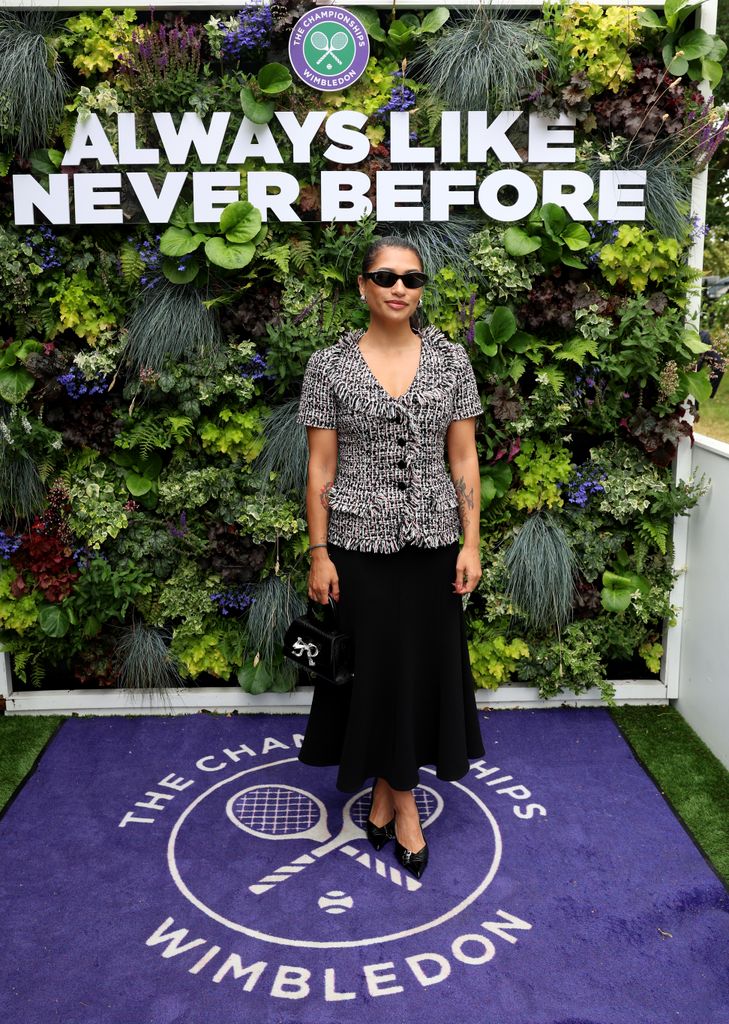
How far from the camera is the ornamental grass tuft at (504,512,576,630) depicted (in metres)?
4.29

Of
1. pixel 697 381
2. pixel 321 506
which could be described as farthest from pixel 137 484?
pixel 697 381

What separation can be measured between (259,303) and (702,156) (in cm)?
198

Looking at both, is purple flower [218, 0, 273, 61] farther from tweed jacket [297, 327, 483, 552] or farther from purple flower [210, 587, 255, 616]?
purple flower [210, 587, 255, 616]

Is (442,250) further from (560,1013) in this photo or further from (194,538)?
(560,1013)

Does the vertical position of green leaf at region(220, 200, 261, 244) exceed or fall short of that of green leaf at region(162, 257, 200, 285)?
it exceeds it

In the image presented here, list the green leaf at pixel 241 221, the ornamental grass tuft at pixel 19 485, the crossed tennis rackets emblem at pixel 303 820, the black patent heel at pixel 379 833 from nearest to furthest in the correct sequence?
the crossed tennis rackets emblem at pixel 303 820, the black patent heel at pixel 379 833, the green leaf at pixel 241 221, the ornamental grass tuft at pixel 19 485

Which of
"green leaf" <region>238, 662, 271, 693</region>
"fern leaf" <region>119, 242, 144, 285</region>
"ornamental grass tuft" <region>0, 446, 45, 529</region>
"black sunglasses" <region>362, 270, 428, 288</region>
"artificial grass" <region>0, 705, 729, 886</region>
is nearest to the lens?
"black sunglasses" <region>362, 270, 428, 288</region>

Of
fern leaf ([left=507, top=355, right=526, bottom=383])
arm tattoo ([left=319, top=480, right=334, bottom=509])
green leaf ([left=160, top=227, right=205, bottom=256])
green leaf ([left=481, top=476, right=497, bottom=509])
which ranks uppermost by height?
green leaf ([left=160, top=227, right=205, bottom=256])

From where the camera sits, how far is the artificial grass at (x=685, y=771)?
352 cm

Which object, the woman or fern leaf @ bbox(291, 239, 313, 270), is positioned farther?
fern leaf @ bbox(291, 239, 313, 270)

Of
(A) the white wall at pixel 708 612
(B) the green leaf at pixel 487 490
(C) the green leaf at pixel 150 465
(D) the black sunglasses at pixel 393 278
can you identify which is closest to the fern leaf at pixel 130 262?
(C) the green leaf at pixel 150 465

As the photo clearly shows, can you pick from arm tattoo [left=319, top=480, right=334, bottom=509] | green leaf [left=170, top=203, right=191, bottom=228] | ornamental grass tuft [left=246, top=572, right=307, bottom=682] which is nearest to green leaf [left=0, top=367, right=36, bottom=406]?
green leaf [left=170, top=203, right=191, bottom=228]

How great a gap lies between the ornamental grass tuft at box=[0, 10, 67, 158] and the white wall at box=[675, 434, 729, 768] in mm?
3162

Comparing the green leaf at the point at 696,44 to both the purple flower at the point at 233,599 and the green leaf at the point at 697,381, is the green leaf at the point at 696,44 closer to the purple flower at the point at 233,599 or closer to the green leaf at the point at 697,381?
the green leaf at the point at 697,381
